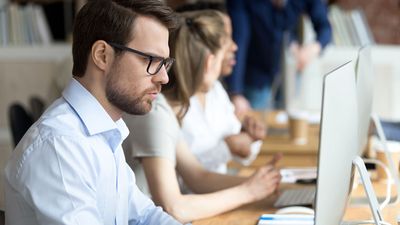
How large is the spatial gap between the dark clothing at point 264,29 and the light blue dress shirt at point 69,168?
2583 mm

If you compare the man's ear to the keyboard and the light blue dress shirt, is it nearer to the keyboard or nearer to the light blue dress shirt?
the light blue dress shirt

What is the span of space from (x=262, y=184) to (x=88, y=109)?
0.74 meters

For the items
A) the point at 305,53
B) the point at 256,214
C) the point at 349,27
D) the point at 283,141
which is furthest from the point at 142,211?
the point at 349,27

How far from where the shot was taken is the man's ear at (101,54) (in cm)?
165

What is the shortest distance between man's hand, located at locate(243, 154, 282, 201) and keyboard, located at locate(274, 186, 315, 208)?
6 cm

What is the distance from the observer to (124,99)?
1683 millimetres

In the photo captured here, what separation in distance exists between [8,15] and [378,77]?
8.14 ft

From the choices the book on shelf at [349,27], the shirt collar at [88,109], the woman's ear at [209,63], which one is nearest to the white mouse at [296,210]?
the woman's ear at [209,63]

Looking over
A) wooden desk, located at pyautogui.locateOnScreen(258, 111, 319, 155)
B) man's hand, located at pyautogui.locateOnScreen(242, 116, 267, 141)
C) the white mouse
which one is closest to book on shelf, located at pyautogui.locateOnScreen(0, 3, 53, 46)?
wooden desk, located at pyautogui.locateOnScreen(258, 111, 319, 155)

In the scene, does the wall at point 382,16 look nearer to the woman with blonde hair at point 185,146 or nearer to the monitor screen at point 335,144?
the woman with blonde hair at point 185,146

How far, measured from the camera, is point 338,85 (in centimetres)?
149

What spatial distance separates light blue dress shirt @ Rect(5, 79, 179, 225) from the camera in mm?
1474

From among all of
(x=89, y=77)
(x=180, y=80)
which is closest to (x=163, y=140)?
(x=180, y=80)

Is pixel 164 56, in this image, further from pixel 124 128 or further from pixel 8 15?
pixel 8 15
